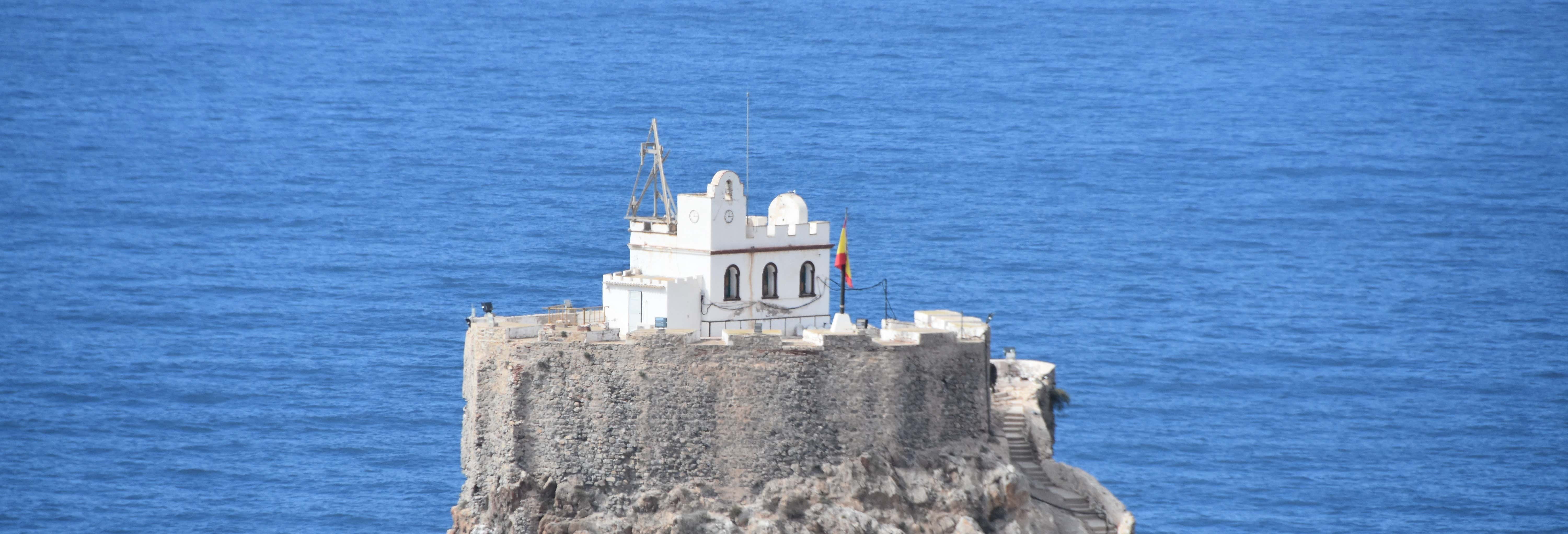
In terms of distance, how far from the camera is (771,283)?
7488 centimetres

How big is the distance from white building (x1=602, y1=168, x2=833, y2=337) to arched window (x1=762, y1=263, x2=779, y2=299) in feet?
0.05

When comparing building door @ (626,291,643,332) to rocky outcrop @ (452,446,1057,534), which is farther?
building door @ (626,291,643,332)

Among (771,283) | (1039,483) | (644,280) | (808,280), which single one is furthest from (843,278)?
(1039,483)

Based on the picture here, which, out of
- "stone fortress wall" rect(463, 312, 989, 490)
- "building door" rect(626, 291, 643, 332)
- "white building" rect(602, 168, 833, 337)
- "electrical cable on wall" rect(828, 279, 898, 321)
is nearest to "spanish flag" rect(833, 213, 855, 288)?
"electrical cable on wall" rect(828, 279, 898, 321)

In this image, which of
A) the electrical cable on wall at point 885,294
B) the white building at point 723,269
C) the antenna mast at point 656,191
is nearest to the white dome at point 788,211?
the white building at point 723,269

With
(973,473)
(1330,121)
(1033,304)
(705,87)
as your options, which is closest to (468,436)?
(973,473)

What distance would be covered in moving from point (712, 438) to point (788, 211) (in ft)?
25.0

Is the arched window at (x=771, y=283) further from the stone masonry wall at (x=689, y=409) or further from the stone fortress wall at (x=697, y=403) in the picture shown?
the stone masonry wall at (x=689, y=409)

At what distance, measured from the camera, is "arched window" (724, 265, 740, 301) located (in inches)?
2911

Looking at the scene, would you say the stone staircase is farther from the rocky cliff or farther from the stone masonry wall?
the stone masonry wall

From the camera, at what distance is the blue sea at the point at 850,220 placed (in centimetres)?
12706

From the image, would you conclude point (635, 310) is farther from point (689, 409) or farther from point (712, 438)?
point (712, 438)

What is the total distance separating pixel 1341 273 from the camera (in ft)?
520

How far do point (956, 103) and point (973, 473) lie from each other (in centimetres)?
9619
